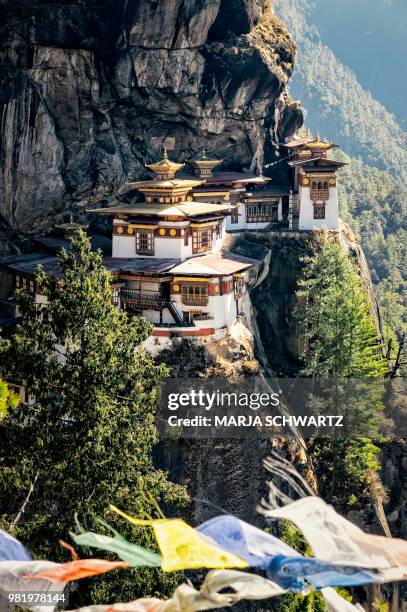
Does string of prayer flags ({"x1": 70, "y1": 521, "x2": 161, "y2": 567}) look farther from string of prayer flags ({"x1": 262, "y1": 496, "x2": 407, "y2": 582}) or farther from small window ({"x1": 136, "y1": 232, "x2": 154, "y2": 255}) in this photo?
small window ({"x1": 136, "y1": 232, "x2": 154, "y2": 255})

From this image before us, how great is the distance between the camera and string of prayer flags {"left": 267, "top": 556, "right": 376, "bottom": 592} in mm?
12703

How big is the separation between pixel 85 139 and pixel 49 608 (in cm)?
3425

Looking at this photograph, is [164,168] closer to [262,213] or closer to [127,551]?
[262,213]

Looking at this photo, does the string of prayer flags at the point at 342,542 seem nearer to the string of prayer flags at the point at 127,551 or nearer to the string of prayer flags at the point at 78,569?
the string of prayer flags at the point at 127,551

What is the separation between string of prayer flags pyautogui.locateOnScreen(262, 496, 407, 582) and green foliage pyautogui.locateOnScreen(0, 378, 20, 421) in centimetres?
1381

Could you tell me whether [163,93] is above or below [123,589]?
above

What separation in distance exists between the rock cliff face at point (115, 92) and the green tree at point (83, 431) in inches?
751

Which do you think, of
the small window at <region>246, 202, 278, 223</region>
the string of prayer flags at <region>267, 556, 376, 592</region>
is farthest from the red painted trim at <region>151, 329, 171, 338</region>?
the string of prayer flags at <region>267, 556, 376, 592</region>

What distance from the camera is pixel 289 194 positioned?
5394 centimetres

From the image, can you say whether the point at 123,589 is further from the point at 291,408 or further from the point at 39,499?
the point at 291,408

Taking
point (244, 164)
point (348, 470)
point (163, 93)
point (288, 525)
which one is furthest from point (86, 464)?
point (244, 164)

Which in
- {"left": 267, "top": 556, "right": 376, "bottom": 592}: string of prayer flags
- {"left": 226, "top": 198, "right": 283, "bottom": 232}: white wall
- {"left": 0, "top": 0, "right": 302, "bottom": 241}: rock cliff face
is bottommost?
{"left": 267, "top": 556, "right": 376, "bottom": 592}: string of prayer flags

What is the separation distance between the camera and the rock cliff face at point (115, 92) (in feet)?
153

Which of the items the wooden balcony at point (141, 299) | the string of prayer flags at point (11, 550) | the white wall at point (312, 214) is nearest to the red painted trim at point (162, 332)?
the wooden balcony at point (141, 299)
